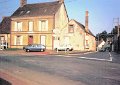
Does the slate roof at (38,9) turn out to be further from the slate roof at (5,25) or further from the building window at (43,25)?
the slate roof at (5,25)

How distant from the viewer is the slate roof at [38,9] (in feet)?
204

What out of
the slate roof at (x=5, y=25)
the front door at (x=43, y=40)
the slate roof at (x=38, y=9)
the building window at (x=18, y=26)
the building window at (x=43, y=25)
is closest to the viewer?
the building window at (x=43, y=25)

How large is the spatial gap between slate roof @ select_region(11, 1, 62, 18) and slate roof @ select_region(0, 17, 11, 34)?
4.33m

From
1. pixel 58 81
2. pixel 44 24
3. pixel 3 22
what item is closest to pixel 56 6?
pixel 44 24

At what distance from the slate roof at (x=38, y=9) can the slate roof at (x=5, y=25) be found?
170 inches

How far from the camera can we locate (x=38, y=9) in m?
65.1

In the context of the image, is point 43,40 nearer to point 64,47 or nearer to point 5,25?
point 64,47

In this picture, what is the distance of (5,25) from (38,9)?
12117 millimetres

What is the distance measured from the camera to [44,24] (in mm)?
62000

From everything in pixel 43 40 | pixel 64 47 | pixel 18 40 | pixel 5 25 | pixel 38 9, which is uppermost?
pixel 38 9

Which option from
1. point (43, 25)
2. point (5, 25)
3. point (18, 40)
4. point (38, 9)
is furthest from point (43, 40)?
point (5, 25)

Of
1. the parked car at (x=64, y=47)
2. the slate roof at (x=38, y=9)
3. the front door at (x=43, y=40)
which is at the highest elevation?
the slate roof at (x=38, y=9)

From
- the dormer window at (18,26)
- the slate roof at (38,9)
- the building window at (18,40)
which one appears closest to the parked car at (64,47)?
the slate roof at (38,9)

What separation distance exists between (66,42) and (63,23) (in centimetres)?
431
